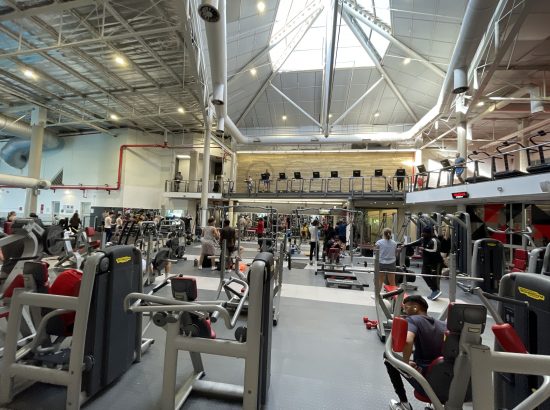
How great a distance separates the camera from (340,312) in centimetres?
434

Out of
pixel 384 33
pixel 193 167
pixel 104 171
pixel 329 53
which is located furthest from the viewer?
pixel 193 167

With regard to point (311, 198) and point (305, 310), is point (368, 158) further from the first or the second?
point (305, 310)

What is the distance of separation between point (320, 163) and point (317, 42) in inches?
259

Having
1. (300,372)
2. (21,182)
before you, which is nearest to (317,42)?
(300,372)

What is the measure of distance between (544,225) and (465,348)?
9.49m

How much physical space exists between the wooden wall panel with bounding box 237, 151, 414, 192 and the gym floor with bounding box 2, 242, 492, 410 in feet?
43.3

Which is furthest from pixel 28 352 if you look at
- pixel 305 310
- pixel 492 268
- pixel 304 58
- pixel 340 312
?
pixel 304 58

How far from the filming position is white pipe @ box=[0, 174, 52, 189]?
10.5 m

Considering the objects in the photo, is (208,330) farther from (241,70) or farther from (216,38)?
(241,70)

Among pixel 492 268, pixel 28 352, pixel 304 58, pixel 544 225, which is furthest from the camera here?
pixel 304 58

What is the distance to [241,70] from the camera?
11.9 meters

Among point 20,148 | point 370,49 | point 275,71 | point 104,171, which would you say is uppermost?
point 370,49

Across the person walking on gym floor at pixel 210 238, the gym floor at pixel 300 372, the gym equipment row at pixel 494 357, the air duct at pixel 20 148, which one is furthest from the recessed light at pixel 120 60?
the gym equipment row at pixel 494 357

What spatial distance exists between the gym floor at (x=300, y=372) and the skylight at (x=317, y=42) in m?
11.1
